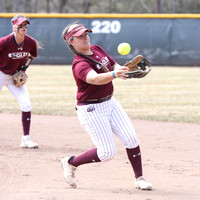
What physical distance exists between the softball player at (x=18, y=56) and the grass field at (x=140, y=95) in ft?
9.72

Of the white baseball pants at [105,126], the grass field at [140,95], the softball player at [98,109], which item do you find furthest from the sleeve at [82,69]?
the grass field at [140,95]

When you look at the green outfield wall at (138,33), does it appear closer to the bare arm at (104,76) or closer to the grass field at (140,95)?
the grass field at (140,95)

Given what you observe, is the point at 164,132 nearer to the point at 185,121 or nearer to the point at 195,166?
the point at 185,121

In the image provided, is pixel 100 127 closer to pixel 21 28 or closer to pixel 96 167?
pixel 96 167

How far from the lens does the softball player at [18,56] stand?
252 inches

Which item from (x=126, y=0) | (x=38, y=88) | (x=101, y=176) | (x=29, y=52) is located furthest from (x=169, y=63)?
(x=126, y=0)

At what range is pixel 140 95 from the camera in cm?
1216

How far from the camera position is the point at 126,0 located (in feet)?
115

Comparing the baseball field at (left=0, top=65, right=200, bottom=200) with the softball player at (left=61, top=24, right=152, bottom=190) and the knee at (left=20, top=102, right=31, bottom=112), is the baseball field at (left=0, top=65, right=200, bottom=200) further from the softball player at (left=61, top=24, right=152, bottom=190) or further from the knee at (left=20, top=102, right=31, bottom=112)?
the knee at (left=20, top=102, right=31, bottom=112)

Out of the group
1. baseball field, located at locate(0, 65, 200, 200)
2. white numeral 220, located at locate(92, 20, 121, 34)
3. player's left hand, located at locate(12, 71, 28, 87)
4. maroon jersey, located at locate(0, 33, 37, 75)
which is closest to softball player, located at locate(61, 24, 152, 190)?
baseball field, located at locate(0, 65, 200, 200)

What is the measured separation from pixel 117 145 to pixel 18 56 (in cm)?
184

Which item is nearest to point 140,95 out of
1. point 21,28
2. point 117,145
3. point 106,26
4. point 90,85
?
point 117,145

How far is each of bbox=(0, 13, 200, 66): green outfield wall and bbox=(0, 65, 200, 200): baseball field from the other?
491 cm

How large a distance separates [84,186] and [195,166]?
1.47m
